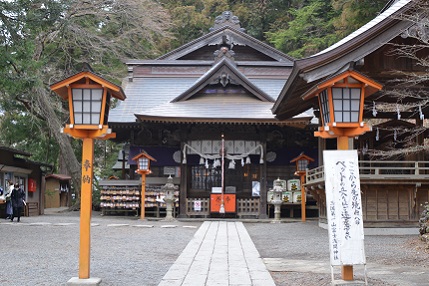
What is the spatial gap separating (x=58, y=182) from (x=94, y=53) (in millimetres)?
13747

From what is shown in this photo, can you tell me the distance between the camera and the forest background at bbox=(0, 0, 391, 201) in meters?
14.0

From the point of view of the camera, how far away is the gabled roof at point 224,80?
23.6m

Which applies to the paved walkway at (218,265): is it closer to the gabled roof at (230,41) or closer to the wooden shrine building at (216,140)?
the wooden shrine building at (216,140)

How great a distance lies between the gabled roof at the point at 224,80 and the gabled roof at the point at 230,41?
4104 mm

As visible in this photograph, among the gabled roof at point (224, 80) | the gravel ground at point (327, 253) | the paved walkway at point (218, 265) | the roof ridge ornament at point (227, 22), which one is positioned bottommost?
the gravel ground at point (327, 253)

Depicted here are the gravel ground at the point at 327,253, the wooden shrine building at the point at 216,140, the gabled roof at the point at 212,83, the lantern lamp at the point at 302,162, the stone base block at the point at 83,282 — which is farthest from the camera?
the wooden shrine building at the point at 216,140

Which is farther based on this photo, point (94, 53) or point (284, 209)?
point (94, 53)

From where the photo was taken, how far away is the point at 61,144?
88.3 feet

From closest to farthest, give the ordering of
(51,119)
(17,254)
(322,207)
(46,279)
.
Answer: (46,279) < (17,254) < (322,207) < (51,119)

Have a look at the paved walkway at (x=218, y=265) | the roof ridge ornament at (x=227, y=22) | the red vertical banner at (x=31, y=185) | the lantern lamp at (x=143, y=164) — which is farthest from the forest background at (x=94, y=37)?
the paved walkway at (x=218, y=265)

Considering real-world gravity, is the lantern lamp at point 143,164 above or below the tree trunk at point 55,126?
below

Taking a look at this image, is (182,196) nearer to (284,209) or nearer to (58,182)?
(284,209)

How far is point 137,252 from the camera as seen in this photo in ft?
36.4

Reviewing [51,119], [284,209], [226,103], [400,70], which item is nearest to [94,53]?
[51,119]
